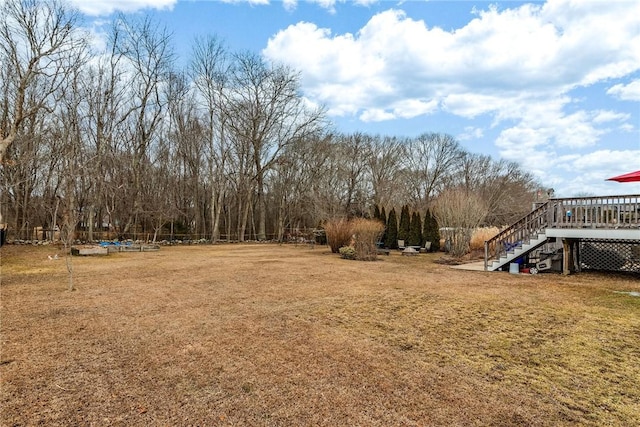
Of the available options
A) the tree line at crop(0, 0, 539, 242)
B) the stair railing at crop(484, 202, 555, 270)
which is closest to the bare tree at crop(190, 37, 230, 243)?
the tree line at crop(0, 0, 539, 242)

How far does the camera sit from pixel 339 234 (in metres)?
16.1

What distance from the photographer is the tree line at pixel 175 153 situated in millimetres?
18953

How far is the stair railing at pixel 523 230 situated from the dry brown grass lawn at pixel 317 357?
3.38m

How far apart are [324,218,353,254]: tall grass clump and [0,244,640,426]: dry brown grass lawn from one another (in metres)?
8.60

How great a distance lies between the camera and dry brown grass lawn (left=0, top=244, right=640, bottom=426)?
264cm

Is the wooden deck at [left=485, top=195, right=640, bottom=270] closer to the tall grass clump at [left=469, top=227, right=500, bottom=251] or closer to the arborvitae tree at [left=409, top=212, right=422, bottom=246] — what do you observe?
the tall grass clump at [left=469, top=227, right=500, bottom=251]

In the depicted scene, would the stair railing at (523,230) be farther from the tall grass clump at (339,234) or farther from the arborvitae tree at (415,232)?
the arborvitae tree at (415,232)

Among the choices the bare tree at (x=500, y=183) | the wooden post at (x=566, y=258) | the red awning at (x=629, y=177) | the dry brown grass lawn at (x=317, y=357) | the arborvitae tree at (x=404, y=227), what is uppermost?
the bare tree at (x=500, y=183)

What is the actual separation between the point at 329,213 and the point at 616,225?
16.6 meters

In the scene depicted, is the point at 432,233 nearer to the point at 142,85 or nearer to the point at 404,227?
the point at 404,227

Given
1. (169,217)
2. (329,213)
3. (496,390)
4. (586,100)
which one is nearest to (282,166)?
(329,213)

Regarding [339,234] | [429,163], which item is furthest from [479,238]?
[429,163]

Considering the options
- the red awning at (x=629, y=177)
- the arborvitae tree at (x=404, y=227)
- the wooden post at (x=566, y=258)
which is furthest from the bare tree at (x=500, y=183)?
the red awning at (x=629, y=177)

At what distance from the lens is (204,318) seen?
5105 mm
